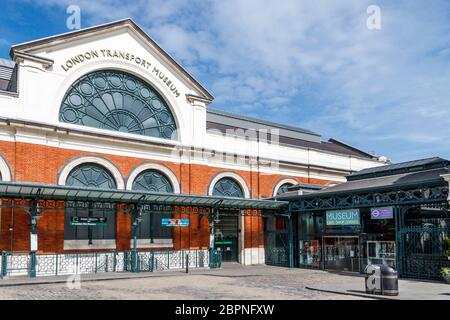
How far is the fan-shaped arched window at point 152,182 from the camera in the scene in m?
27.6

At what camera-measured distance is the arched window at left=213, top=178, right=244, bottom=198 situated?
31400mm

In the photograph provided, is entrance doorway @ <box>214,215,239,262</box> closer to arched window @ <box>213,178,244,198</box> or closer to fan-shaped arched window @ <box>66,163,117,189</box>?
arched window @ <box>213,178,244,198</box>

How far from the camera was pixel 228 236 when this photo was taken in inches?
1280

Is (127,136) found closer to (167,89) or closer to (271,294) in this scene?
(167,89)

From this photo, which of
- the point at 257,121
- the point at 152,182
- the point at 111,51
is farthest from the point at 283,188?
the point at 111,51

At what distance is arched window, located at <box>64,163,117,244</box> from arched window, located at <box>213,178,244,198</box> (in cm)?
731

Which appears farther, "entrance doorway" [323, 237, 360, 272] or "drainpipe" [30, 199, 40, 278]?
"entrance doorway" [323, 237, 360, 272]

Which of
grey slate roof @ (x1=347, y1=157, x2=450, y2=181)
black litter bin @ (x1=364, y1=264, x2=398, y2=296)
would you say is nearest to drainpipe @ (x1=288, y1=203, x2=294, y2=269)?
grey slate roof @ (x1=347, y1=157, x2=450, y2=181)

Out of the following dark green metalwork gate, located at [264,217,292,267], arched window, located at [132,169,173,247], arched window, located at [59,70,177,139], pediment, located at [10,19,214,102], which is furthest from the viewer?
dark green metalwork gate, located at [264,217,292,267]

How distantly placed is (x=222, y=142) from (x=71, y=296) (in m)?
17.8

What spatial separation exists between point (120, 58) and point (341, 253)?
16.2m

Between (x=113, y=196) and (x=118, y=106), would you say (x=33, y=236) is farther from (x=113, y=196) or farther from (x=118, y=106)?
(x=118, y=106)

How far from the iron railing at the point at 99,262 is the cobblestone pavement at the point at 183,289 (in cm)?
310

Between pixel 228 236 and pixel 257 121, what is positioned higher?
pixel 257 121
